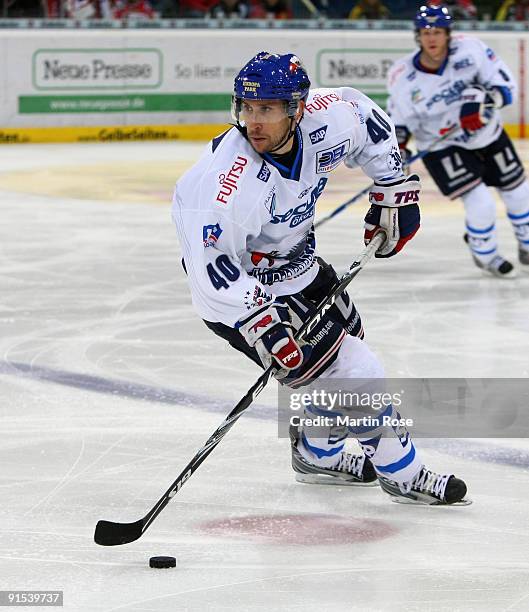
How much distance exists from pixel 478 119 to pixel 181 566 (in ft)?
12.3

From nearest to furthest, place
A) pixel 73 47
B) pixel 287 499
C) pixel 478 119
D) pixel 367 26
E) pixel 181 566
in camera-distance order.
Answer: pixel 181 566, pixel 287 499, pixel 478 119, pixel 73 47, pixel 367 26

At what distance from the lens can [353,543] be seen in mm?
3152

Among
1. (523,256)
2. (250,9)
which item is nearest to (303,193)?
(523,256)

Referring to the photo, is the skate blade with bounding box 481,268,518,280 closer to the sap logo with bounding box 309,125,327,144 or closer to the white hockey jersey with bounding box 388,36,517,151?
the white hockey jersey with bounding box 388,36,517,151

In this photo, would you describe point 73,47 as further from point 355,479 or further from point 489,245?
point 355,479

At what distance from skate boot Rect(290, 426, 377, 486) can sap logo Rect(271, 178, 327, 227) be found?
684 mm

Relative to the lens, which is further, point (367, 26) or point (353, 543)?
point (367, 26)

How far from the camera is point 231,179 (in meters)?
3.07

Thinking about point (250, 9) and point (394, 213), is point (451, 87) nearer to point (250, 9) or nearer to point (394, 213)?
point (394, 213)

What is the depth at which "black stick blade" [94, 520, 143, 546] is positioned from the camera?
3.08 metres

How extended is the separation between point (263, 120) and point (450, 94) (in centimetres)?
347

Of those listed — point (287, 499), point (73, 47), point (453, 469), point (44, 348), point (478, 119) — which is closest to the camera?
point (287, 499)

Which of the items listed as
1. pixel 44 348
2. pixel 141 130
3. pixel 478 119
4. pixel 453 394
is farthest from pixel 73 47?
pixel 453 394

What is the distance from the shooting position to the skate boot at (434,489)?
11.2 ft
